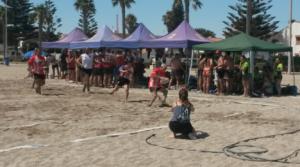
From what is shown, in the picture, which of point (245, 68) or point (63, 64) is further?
point (63, 64)

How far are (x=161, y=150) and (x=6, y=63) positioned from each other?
178ft

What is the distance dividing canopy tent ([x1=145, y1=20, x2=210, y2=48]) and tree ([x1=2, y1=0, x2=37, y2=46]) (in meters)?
72.7

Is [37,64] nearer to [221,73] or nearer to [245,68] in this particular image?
[221,73]

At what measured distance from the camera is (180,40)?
23.0 metres

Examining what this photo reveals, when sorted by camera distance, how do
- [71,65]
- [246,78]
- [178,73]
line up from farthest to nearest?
[71,65] → [178,73] → [246,78]

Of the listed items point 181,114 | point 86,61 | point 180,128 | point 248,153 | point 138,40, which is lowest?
point 248,153

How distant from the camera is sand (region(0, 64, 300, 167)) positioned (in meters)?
8.43

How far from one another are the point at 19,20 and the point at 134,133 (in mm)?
86454

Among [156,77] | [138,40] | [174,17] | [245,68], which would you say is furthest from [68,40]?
[174,17]

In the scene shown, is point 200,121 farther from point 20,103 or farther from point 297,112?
point 20,103

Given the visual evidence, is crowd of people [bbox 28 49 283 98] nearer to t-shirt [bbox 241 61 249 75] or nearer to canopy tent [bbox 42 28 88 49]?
t-shirt [bbox 241 61 249 75]

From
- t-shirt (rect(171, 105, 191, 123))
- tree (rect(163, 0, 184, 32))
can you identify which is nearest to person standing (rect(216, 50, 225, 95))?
t-shirt (rect(171, 105, 191, 123))

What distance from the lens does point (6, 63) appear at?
61.1 m

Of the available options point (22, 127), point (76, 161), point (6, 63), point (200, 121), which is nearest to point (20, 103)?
point (22, 127)
